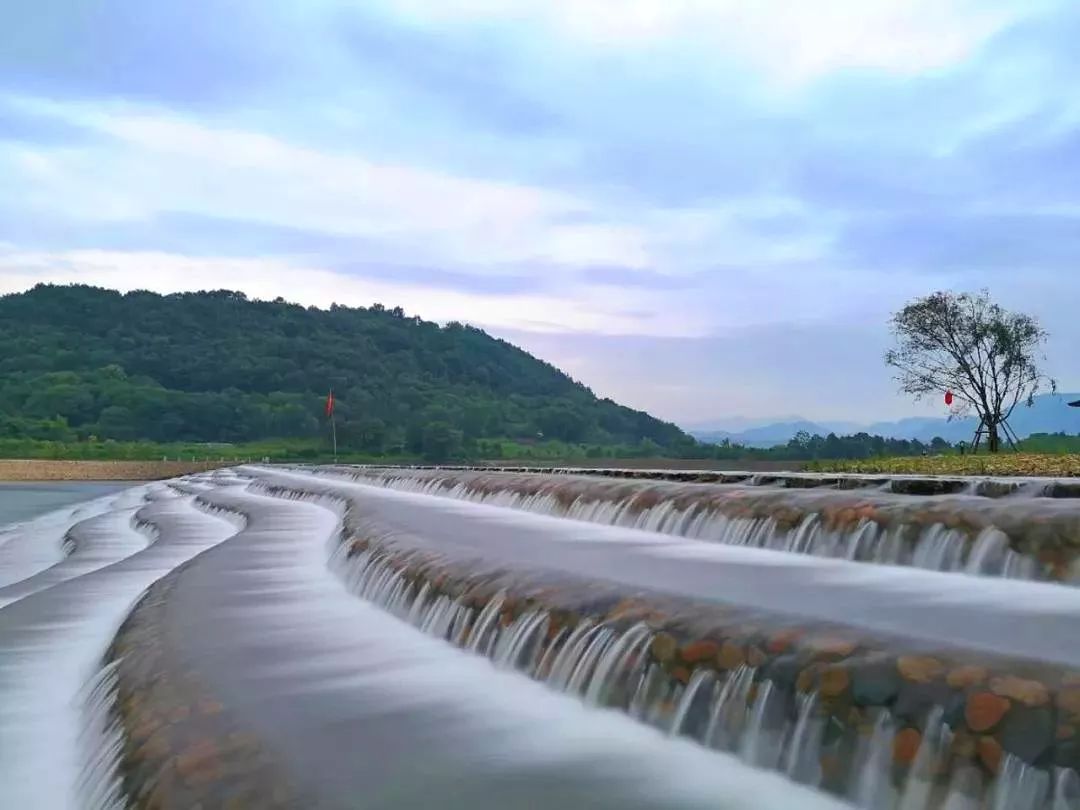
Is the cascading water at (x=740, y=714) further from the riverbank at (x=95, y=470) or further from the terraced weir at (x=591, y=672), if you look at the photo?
the riverbank at (x=95, y=470)

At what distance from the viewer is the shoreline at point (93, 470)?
66.6m

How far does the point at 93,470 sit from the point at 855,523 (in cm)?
6832

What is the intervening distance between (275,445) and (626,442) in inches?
1402

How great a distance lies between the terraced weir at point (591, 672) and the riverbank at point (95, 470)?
2415 inches

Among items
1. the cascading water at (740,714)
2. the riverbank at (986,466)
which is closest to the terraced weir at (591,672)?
the cascading water at (740,714)

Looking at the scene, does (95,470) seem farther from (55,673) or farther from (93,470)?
(55,673)

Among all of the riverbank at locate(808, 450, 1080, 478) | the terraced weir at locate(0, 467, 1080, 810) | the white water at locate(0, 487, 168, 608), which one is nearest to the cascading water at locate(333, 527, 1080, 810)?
the terraced weir at locate(0, 467, 1080, 810)

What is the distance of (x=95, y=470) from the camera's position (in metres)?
69.0

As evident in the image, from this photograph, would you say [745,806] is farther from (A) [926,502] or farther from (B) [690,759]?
(A) [926,502]

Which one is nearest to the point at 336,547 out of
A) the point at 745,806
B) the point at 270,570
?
the point at 270,570

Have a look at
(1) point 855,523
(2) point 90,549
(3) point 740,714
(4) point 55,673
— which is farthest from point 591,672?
(2) point 90,549

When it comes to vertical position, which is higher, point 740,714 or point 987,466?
point 987,466

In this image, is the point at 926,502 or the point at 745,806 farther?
the point at 926,502

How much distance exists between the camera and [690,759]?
4.11 m
